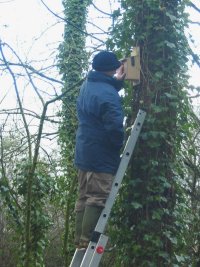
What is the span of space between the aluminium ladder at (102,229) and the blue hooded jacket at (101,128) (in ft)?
0.29

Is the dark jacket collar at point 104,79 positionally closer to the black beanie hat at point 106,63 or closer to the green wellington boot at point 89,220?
the black beanie hat at point 106,63

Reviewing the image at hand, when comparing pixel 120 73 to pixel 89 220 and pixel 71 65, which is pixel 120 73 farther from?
pixel 71 65

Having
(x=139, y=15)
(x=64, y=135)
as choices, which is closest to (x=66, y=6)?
(x=64, y=135)

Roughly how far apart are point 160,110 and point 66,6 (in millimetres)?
6462

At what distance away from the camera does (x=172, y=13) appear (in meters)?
4.24

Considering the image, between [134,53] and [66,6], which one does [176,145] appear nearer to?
[134,53]

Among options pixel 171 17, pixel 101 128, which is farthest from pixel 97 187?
pixel 171 17

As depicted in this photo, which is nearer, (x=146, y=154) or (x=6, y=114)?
(x=146, y=154)

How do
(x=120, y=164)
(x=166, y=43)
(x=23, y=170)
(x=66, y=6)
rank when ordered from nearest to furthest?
(x=120, y=164) < (x=166, y=43) < (x=23, y=170) < (x=66, y=6)

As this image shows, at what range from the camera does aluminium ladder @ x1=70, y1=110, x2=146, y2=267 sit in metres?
3.42

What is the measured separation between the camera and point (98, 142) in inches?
→ 141

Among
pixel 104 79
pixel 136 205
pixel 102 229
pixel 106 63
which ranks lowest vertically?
pixel 102 229

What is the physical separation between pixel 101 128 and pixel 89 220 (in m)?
0.75

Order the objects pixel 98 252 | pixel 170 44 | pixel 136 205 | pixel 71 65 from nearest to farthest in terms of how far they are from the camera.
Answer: pixel 98 252 < pixel 136 205 < pixel 170 44 < pixel 71 65
